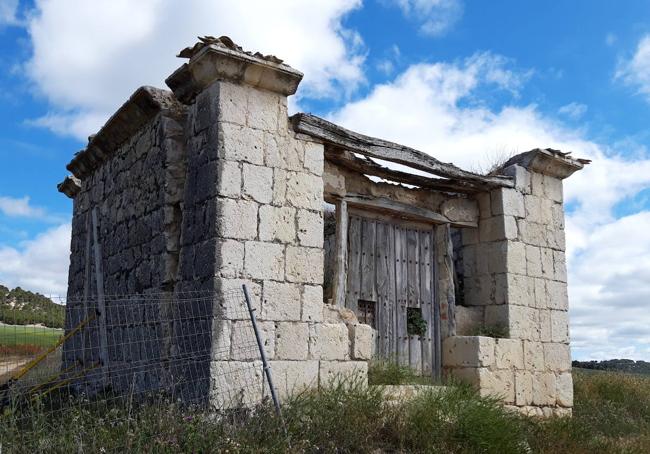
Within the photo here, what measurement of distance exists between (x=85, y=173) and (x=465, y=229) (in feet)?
17.0

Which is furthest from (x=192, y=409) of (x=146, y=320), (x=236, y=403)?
(x=146, y=320)

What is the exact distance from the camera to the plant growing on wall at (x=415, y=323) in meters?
7.98

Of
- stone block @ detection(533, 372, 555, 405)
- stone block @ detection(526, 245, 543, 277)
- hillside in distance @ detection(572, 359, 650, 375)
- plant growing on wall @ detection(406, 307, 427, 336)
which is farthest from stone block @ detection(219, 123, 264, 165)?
hillside in distance @ detection(572, 359, 650, 375)

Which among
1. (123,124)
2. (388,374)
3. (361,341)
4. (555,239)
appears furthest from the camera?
(555,239)

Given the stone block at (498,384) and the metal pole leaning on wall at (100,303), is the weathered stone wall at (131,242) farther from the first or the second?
the stone block at (498,384)

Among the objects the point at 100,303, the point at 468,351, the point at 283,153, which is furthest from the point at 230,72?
the point at 468,351

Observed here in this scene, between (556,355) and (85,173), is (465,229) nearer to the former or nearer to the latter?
(556,355)

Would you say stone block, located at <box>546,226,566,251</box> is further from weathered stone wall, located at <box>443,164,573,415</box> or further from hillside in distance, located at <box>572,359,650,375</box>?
hillside in distance, located at <box>572,359,650,375</box>

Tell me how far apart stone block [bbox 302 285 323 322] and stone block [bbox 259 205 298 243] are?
0.49 m

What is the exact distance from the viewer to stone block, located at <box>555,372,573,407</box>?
8.20 metres

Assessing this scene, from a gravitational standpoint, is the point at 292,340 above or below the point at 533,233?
below

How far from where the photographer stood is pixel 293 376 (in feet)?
19.6

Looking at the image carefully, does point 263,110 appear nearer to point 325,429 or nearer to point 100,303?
point 325,429

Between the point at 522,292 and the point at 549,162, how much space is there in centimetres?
179
